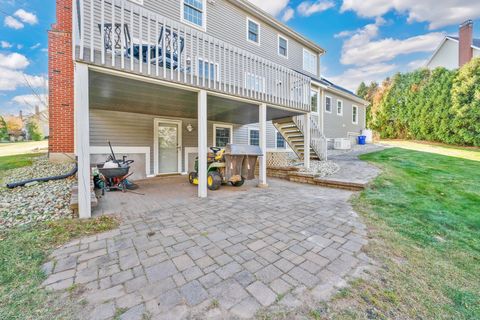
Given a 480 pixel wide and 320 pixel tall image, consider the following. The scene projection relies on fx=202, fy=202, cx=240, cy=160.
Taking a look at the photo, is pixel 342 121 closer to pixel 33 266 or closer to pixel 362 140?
pixel 362 140

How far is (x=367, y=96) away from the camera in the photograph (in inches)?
994

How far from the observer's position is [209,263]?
205 centimetres

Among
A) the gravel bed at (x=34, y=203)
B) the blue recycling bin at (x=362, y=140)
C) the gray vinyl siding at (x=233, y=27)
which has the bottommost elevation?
the gravel bed at (x=34, y=203)

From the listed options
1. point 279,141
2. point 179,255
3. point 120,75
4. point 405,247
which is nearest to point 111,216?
point 179,255

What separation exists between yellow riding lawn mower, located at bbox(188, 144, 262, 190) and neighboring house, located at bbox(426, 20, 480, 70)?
58.2 ft

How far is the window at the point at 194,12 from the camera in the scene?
793 cm

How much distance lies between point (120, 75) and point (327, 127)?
13.1 meters

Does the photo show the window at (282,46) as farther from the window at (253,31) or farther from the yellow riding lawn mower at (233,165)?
the yellow riding lawn mower at (233,165)

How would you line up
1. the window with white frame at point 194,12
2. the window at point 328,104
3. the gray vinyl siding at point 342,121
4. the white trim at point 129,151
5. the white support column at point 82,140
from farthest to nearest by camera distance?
the gray vinyl siding at point 342,121
the window at point 328,104
the window with white frame at point 194,12
the white trim at point 129,151
the white support column at point 82,140

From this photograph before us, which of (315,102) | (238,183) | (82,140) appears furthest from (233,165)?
(315,102)

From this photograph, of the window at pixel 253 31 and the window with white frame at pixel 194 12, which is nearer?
the window with white frame at pixel 194 12

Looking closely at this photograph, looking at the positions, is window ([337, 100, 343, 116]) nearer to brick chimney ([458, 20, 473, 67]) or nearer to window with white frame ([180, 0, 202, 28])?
brick chimney ([458, 20, 473, 67])

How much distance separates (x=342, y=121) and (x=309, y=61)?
5.19 metres

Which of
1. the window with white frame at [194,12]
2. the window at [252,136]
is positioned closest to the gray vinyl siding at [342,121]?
the window at [252,136]
